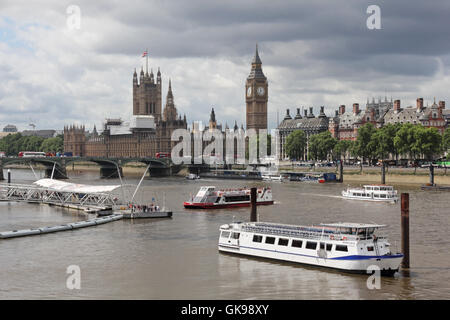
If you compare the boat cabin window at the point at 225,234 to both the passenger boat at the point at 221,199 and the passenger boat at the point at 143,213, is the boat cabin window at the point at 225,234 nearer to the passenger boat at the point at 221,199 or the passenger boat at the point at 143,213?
the passenger boat at the point at 143,213

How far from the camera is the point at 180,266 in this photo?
30938 millimetres

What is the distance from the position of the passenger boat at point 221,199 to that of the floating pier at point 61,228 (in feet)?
35.1

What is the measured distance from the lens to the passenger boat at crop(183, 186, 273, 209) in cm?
5816

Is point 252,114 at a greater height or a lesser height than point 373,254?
greater

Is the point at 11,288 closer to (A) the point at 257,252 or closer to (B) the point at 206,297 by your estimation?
(B) the point at 206,297

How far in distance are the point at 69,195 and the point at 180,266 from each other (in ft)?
100

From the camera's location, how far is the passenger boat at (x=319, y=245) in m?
29.2

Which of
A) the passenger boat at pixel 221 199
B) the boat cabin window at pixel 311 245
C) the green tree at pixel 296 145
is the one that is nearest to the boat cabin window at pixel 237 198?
the passenger boat at pixel 221 199

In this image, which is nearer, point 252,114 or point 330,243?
point 330,243

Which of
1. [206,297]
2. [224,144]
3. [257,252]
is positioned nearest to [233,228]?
[257,252]

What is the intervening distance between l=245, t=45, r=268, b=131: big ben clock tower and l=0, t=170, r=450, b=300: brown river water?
14502cm
